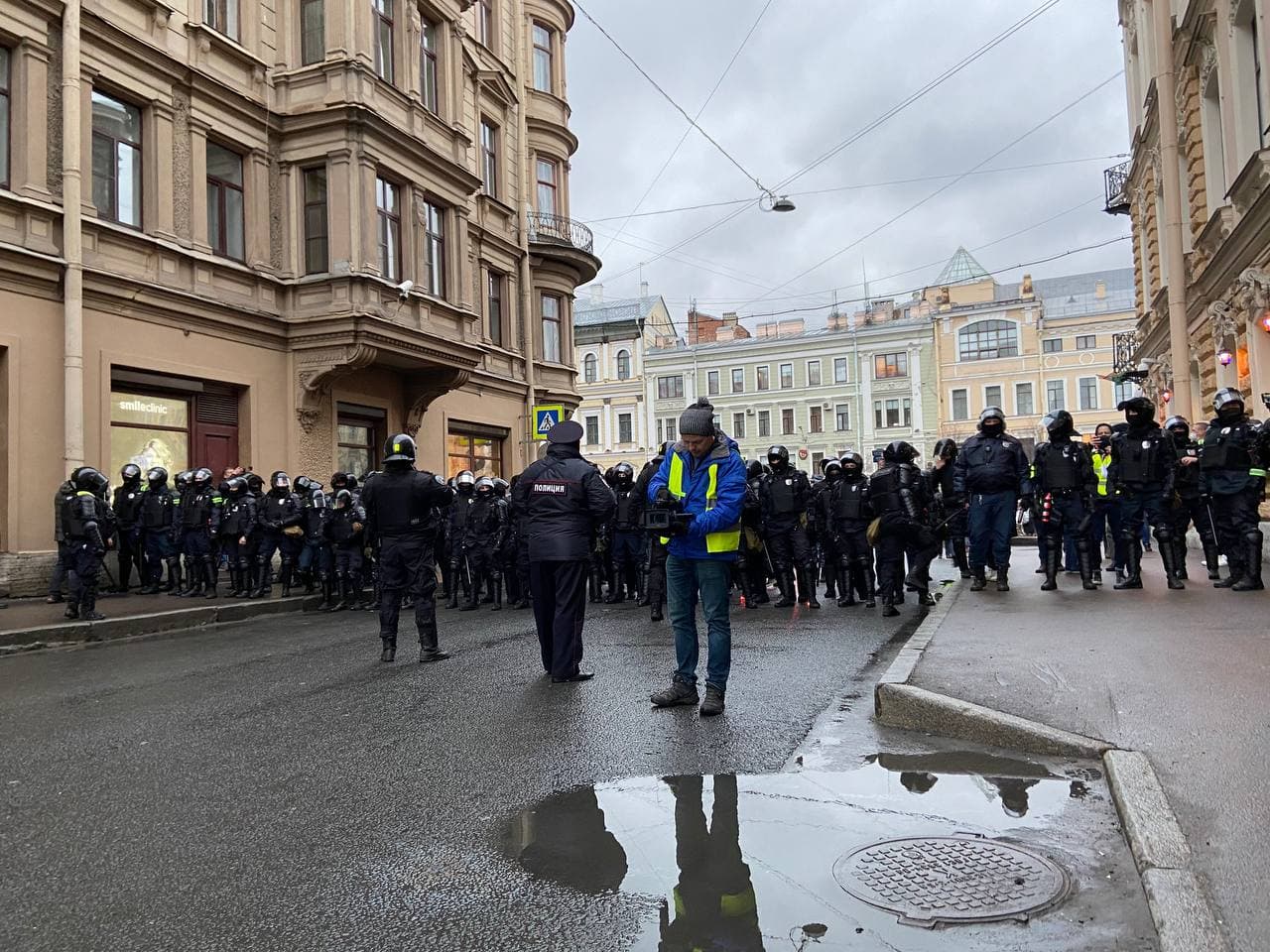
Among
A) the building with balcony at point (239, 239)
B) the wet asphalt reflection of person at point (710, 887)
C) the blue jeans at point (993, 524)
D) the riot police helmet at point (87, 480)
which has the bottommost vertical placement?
the wet asphalt reflection of person at point (710, 887)

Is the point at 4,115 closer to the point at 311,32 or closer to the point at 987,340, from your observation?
the point at 311,32

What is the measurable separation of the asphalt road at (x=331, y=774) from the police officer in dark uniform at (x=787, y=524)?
9.54ft

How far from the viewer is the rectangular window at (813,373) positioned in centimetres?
6362

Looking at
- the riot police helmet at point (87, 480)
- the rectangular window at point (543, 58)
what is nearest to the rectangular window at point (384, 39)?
the rectangular window at point (543, 58)

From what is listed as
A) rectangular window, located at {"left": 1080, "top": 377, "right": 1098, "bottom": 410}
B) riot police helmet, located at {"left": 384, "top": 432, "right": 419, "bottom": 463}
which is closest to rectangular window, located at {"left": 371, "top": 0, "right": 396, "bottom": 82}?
riot police helmet, located at {"left": 384, "top": 432, "right": 419, "bottom": 463}

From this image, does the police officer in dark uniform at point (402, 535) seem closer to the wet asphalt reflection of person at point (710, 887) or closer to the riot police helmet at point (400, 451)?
the riot police helmet at point (400, 451)

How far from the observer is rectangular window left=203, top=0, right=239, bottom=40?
55.6 feet

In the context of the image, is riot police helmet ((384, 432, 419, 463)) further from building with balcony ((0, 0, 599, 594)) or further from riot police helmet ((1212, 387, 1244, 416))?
riot police helmet ((1212, 387, 1244, 416))

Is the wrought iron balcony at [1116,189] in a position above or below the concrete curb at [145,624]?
above

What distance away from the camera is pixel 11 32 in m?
13.5

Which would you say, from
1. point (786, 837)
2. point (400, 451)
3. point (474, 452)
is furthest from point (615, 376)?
point (786, 837)

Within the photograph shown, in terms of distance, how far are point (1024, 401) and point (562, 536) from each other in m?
56.1

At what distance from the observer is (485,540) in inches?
553

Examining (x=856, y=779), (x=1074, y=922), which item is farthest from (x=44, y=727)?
(x=1074, y=922)
